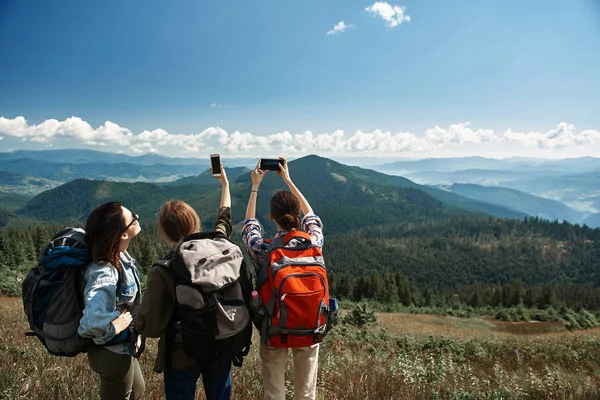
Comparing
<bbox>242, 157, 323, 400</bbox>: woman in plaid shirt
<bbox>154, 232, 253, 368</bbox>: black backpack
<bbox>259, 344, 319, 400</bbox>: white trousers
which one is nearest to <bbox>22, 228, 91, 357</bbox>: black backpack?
<bbox>154, 232, 253, 368</bbox>: black backpack

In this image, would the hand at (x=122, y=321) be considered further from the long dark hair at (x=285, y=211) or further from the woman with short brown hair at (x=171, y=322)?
the long dark hair at (x=285, y=211)

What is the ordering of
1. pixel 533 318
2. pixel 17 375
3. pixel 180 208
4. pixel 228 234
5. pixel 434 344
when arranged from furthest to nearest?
pixel 533 318 < pixel 434 344 < pixel 17 375 < pixel 228 234 < pixel 180 208

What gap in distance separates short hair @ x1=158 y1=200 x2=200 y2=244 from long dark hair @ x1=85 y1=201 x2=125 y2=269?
0.35 metres

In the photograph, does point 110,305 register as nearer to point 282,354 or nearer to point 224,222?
point 224,222

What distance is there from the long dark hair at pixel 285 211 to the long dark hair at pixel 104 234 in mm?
1391

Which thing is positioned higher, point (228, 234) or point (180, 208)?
point (180, 208)

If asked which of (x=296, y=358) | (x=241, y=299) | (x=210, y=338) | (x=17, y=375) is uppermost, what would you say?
(x=241, y=299)

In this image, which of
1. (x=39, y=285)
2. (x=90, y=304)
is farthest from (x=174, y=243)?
(x=39, y=285)

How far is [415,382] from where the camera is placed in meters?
4.04

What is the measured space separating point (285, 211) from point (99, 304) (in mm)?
1748

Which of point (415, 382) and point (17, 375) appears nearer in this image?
point (17, 375)

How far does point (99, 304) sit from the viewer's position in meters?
2.52

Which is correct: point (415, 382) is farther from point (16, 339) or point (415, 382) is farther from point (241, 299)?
point (16, 339)

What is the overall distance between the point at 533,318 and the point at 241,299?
4347 centimetres
